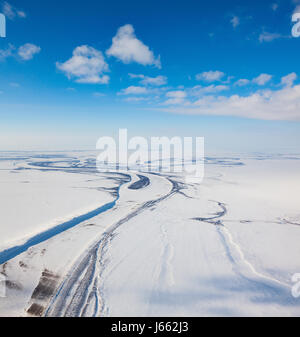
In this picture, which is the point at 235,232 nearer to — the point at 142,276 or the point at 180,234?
the point at 180,234

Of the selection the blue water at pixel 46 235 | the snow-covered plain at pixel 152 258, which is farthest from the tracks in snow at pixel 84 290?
the blue water at pixel 46 235

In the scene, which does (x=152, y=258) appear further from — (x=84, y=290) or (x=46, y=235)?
(x=46, y=235)

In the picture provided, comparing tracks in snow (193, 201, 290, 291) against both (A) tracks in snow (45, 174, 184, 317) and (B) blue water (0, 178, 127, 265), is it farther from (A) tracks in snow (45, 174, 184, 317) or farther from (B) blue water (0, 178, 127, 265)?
(B) blue water (0, 178, 127, 265)

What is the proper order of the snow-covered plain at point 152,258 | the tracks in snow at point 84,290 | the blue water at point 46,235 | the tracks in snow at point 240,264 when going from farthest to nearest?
the blue water at point 46,235
the tracks in snow at point 240,264
the snow-covered plain at point 152,258
the tracks in snow at point 84,290

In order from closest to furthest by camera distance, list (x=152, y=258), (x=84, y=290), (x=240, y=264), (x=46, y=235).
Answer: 1. (x=84, y=290)
2. (x=240, y=264)
3. (x=152, y=258)
4. (x=46, y=235)

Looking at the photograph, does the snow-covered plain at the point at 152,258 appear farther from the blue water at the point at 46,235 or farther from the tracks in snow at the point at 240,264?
the blue water at the point at 46,235

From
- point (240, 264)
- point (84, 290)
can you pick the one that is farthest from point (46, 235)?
point (240, 264)
